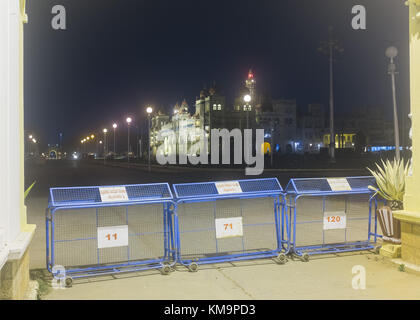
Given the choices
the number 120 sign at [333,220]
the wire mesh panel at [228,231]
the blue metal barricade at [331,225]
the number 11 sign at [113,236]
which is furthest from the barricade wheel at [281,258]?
the number 11 sign at [113,236]

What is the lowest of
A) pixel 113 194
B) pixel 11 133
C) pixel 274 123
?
pixel 113 194

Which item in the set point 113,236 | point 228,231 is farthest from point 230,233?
point 113,236

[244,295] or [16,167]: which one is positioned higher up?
[16,167]

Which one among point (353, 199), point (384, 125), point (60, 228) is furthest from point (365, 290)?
point (384, 125)

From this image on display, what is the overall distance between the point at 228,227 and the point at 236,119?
332 feet

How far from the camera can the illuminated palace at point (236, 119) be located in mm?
104938

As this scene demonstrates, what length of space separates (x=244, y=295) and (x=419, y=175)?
11.7 ft

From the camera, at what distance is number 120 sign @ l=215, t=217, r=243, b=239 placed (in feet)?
23.3

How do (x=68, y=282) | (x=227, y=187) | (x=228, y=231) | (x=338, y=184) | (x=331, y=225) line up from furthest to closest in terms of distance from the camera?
(x=338, y=184) < (x=331, y=225) < (x=227, y=187) < (x=228, y=231) < (x=68, y=282)

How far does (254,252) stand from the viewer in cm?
741

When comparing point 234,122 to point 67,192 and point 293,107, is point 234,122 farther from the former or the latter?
point 67,192

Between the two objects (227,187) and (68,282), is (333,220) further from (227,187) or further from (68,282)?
(68,282)

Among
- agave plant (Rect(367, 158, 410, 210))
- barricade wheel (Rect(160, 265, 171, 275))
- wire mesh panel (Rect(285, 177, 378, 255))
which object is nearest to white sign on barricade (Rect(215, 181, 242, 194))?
wire mesh panel (Rect(285, 177, 378, 255))

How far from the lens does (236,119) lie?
352 ft
